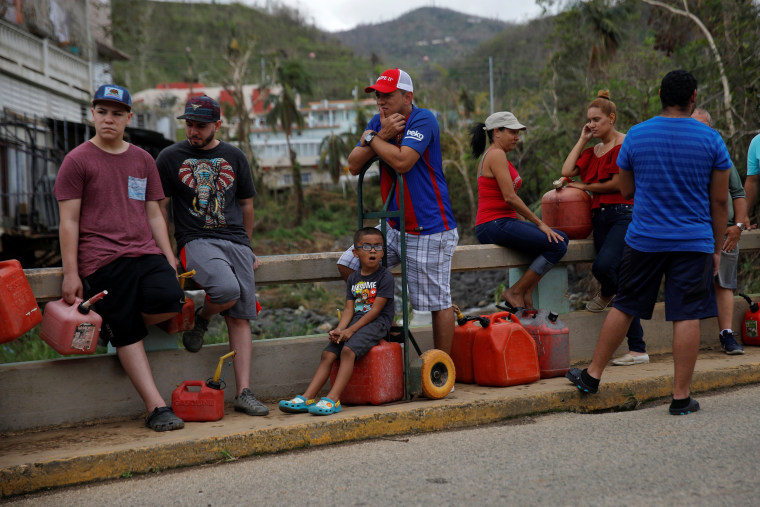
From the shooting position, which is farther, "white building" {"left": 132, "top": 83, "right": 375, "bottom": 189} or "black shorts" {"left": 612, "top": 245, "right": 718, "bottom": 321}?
"white building" {"left": 132, "top": 83, "right": 375, "bottom": 189}

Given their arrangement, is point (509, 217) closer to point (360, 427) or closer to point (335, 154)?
point (360, 427)

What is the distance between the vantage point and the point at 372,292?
5062 millimetres

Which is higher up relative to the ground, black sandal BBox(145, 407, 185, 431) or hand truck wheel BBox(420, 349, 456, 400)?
hand truck wheel BBox(420, 349, 456, 400)

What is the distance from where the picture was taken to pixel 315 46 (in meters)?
139

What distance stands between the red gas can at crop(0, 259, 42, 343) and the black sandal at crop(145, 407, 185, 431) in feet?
2.91

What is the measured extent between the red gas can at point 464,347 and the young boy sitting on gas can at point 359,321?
2.57 ft

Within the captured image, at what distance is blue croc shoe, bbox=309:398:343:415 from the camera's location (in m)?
4.70

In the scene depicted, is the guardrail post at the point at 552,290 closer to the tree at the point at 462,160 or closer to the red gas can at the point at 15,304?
the red gas can at the point at 15,304

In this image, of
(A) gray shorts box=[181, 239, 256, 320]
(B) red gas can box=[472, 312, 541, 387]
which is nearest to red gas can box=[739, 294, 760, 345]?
(B) red gas can box=[472, 312, 541, 387]

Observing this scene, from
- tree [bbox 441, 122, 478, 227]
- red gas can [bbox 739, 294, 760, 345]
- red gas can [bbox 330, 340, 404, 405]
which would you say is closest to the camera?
red gas can [bbox 330, 340, 404, 405]

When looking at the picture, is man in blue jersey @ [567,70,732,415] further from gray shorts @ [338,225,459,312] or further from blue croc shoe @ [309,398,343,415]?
blue croc shoe @ [309,398,343,415]

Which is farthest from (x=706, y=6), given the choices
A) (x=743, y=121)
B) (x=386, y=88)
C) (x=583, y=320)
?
(x=386, y=88)

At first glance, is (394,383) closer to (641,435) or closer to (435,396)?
(435,396)

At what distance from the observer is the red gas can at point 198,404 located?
4.76m
